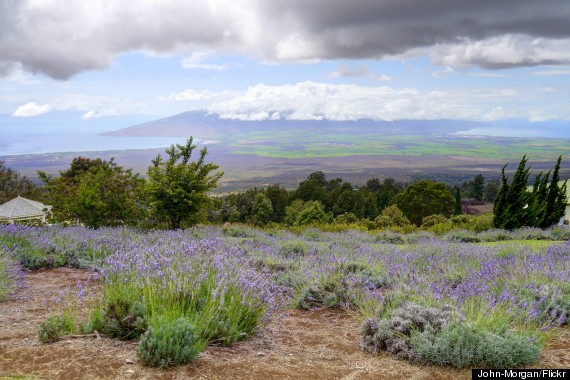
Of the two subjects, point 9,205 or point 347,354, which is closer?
point 347,354

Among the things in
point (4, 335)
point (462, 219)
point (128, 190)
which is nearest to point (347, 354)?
point (4, 335)

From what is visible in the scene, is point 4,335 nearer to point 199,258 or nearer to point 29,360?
point 29,360

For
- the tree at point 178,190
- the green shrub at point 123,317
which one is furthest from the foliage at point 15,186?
the green shrub at point 123,317

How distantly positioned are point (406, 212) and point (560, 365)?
54.7 metres

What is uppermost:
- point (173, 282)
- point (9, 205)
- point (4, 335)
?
point (173, 282)

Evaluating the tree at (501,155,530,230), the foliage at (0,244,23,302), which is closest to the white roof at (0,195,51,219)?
the tree at (501,155,530,230)

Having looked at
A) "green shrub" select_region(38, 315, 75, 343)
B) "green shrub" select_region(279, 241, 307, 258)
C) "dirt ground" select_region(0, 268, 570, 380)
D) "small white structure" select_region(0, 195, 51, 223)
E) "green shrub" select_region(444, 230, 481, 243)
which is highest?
"green shrub" select_region(38, 315, 75, 343)

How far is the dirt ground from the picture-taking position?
354 centimetres

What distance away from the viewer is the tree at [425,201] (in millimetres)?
56188

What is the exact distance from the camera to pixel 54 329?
407 cm

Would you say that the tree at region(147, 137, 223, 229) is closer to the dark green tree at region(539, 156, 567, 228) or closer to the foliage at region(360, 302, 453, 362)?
the foliage at region(360, 302, 453, 362)

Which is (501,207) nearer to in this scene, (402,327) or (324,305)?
(324,305)

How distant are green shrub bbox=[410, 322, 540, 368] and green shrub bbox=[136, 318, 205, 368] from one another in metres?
1.84

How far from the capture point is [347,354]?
430cm
